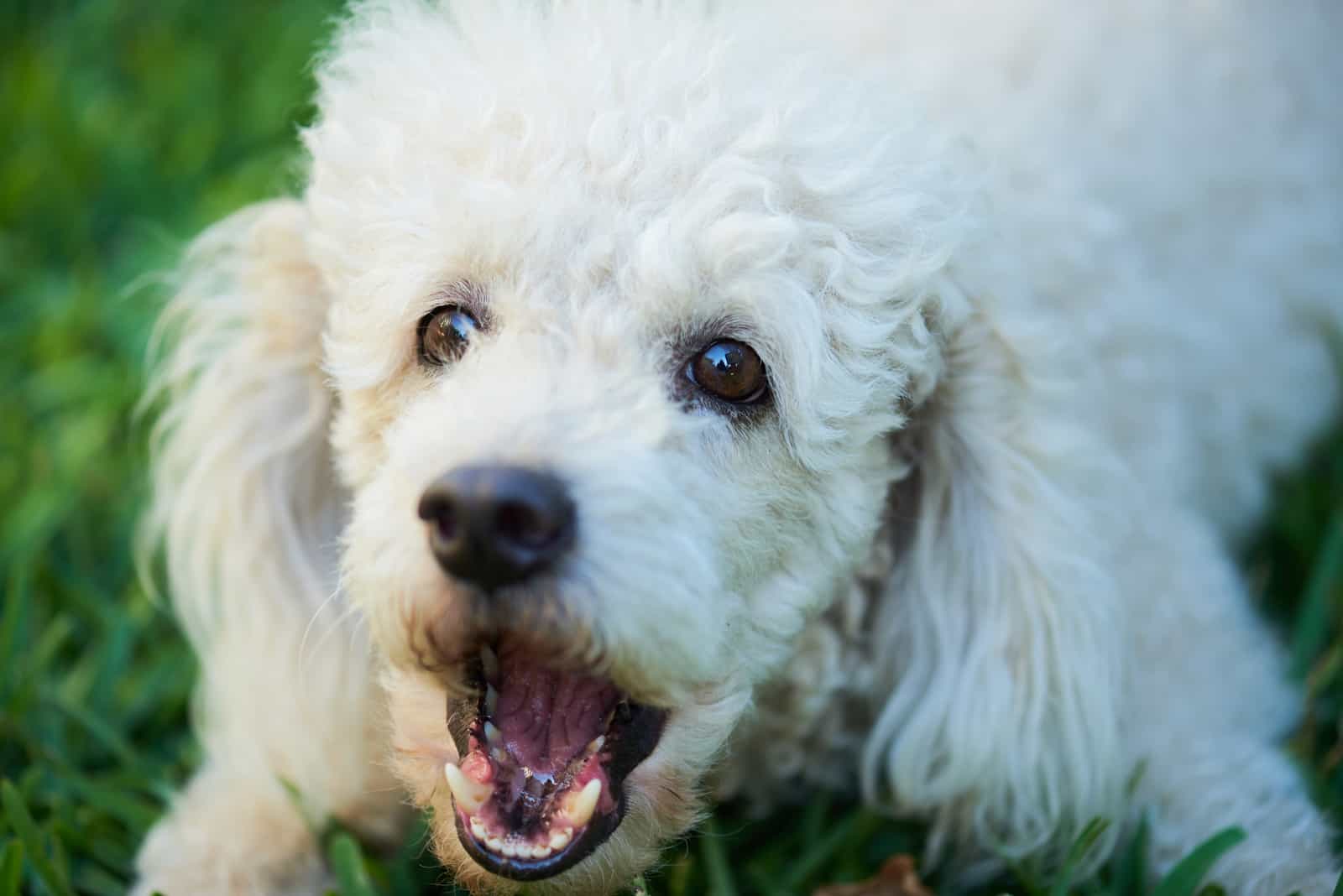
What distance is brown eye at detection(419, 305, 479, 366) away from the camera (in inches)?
79.4

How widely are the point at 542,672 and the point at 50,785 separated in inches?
47.2

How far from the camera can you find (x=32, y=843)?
2.19m

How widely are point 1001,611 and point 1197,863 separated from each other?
50cm

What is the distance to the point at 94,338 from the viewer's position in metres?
3.81

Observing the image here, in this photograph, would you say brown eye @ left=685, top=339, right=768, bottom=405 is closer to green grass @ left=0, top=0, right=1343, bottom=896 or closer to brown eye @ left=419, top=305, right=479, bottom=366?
brown eye @ left=419, top=305, right=479, bottom=366

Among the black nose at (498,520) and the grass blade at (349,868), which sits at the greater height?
the black nose at (498,520)

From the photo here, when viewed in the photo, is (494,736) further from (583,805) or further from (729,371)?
(729,371)

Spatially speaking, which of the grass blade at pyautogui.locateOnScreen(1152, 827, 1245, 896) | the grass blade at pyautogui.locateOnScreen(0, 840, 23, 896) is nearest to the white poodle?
the grass blade at pyautogui.locateOnScreen(1152, 827, 1245, 896)

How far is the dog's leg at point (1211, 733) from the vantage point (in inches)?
87.0

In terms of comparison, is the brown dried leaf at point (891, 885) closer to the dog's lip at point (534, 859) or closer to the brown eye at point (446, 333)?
the dog's lip at point (534, 859)

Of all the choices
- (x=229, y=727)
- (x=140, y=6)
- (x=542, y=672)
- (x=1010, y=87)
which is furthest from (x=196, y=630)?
(x=140, y=6)

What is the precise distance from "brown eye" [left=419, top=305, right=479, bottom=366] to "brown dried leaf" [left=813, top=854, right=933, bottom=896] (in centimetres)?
111

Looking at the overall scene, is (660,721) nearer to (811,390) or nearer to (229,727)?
(811,390)

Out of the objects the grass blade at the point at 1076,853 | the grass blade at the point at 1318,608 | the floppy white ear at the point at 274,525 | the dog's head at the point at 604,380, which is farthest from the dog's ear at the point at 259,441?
the grass blade at the point at 1318,608
